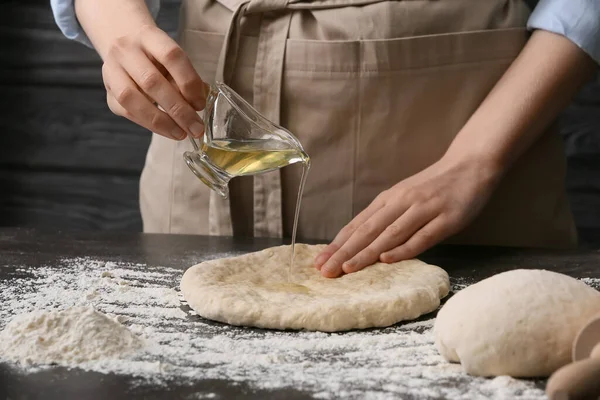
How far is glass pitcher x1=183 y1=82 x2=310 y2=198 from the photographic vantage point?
1.17 meters

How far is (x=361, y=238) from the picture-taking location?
1.34 m

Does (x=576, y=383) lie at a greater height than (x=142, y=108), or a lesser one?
lesser

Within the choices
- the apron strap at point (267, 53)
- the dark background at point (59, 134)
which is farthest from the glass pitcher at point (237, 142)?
the dark background at point (59, 134)

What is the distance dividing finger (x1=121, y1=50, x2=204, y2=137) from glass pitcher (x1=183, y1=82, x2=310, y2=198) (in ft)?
0.07

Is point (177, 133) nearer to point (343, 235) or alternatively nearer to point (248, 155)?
point (248, 155)

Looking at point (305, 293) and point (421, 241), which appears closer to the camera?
point (305, 293)

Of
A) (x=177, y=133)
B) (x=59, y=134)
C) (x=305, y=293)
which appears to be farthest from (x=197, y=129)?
(x=59, y=134)

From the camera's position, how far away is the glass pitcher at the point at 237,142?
1.17 m

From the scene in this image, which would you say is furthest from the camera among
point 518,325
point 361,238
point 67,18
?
point 67,18

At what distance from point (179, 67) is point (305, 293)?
0.39 m

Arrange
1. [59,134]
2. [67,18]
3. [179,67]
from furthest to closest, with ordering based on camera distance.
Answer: [59,134] < [67,18] < [179,67]

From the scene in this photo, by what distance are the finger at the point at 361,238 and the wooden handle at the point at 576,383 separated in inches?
24.0

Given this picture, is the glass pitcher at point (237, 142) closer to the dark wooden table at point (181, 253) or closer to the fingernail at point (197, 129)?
the fingernail at point (197, 129)

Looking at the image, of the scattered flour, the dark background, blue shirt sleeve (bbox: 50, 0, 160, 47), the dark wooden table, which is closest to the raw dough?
the scattered flour
